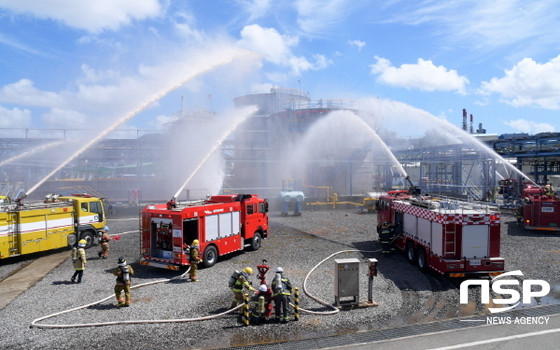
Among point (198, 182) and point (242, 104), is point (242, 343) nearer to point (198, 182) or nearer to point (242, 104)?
point (198, 182)

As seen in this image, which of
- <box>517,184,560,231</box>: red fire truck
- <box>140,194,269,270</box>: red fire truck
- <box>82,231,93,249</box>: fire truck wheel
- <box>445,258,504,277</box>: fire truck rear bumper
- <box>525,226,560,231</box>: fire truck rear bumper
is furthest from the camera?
<box>517,184,560,231</box>: red fire truck

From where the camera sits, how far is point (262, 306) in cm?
950

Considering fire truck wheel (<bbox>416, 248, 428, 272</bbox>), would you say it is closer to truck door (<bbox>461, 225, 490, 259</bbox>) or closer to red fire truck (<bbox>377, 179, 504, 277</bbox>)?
red fire truck (<bbox>377, 179, 504, 277</bbox>)

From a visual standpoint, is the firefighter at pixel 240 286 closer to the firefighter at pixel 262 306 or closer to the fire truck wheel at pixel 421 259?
the firefighter at pixel 262 306

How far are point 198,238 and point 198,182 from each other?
95.5 ft

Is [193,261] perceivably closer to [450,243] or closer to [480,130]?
[450,243]

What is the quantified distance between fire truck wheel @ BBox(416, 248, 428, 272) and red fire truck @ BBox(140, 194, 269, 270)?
7.48m

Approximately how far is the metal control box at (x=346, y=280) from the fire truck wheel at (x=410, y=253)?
548 cm

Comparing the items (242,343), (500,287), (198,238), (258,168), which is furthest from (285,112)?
(242,343)

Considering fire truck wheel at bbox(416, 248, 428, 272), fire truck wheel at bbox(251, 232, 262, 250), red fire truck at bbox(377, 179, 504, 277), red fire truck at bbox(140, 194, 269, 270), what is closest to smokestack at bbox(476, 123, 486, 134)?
fire truck wheel at bbox(251, 232, 262, 250)

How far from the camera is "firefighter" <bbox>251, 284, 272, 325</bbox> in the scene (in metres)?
9.49

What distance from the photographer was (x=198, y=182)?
43.0 meters

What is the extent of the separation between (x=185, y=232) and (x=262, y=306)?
20.7 ft

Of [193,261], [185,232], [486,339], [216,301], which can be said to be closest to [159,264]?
[185,232]
